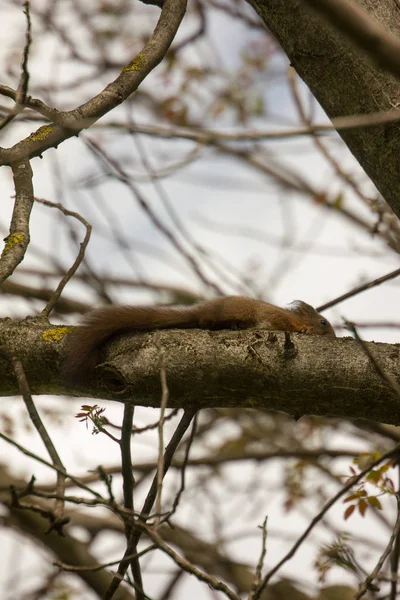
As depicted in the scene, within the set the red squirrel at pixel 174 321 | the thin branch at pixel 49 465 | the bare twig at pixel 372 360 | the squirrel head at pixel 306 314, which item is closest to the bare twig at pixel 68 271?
the red squirrel at pixel 174 321

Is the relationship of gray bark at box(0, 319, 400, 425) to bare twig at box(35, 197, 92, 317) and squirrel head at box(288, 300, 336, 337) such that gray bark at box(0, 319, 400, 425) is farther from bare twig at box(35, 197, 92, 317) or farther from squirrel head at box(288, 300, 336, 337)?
squirrel head at box(288, 300, 336, 337)

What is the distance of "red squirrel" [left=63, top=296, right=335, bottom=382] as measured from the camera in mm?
2607

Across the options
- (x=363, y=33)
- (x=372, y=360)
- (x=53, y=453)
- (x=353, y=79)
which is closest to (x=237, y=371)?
(x=372, y=360)

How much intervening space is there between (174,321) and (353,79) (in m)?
1.21

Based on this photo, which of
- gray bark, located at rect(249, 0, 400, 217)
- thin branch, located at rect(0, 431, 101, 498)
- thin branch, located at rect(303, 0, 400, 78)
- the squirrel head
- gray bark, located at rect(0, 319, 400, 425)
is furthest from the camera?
the squirrel head

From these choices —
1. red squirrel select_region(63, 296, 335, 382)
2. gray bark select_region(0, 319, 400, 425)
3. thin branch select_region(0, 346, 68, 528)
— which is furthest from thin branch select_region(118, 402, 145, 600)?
thin branch select_region(0, 346, 68, 528)

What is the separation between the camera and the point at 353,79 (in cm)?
284

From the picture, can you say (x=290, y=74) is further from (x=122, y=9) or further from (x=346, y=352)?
(x=346, y=352)

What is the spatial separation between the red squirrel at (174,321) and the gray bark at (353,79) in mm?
1010

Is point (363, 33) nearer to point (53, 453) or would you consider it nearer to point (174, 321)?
point (53, 453)

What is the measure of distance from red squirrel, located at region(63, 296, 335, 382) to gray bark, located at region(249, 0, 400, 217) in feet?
3.31

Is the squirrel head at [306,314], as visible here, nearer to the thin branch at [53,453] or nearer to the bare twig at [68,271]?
the bare twig at [68,271]

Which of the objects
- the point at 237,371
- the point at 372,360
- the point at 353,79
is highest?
the point at 353,79

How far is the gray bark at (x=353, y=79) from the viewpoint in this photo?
9.22 feet
